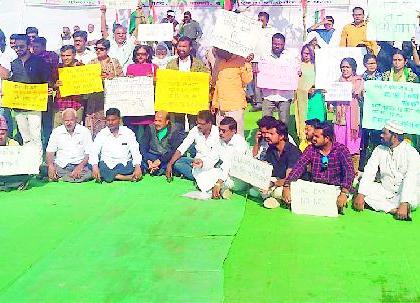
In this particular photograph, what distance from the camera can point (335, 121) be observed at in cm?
838

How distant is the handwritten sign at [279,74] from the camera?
888 cm

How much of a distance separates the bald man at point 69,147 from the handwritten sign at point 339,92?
321 centimetres

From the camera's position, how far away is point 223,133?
25.2ft

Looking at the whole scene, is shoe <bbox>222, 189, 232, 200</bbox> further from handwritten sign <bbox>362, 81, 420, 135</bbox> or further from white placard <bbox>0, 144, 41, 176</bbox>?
white placard <bbox>0, 144, 41, 176</bbox>

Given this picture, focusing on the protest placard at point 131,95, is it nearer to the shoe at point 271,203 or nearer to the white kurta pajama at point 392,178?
the shoe at point 271,203

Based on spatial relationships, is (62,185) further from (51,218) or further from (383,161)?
(383,161)

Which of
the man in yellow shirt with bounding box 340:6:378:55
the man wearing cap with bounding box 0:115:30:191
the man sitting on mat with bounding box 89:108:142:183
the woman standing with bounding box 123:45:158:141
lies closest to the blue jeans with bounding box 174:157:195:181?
the man sitting on mat with bounding box 89:108:142:183

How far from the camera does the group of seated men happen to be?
271 inches

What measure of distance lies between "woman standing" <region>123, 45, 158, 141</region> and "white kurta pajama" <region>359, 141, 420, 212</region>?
3258mm

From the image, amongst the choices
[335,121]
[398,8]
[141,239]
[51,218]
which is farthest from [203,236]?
[398,8]

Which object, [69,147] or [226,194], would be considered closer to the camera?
[226,194]

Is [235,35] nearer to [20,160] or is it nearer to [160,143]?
[160,143]

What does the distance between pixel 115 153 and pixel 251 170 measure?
2014 mm

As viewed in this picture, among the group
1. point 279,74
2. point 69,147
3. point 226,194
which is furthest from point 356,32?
point 69,147
